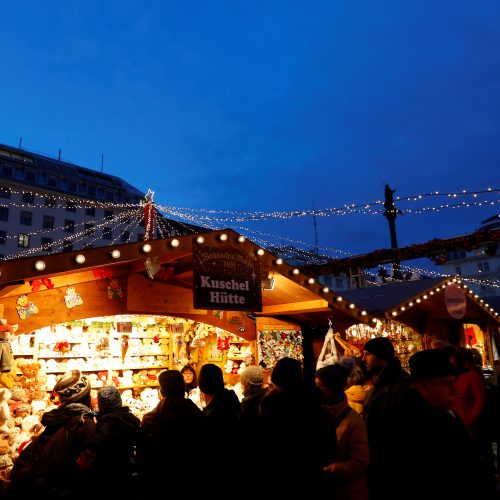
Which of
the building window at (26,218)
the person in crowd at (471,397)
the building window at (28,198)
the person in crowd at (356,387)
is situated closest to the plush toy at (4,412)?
the person in crowd at (356,387)

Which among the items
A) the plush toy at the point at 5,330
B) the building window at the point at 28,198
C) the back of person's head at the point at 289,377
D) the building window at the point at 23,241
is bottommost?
the back of person's head at the point at 289,377

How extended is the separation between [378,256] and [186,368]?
1098 centimetres

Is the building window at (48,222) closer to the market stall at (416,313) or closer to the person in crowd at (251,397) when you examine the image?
the market stall at (416,313)

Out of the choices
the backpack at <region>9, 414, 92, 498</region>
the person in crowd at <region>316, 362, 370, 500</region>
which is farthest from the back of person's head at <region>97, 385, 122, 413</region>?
the person in crowd at <region>316, 362, 370, 500</region>

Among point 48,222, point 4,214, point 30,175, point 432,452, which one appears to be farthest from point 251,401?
point 30,175

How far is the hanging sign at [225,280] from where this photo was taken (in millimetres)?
6145

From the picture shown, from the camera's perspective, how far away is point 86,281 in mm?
6453

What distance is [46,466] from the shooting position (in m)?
3.28

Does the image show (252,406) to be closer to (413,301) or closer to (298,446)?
(298,446)

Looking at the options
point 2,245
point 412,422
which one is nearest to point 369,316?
point 412,422

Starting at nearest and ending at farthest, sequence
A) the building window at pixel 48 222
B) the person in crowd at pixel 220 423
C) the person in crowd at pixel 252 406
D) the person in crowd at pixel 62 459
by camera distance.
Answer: the person in crowd at pixel 62 459
the person in crowd at pixel 252 406
the person in crowd at pixel 220 423
the building window at pixel 48 222

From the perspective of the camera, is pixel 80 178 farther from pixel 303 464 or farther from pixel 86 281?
pixel 303 464

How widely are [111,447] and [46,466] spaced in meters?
0.48

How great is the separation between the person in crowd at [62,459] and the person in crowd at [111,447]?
7cm
